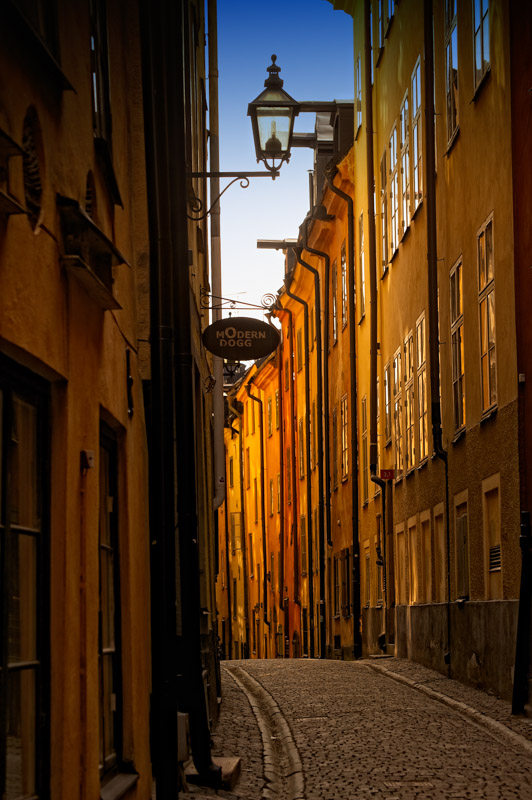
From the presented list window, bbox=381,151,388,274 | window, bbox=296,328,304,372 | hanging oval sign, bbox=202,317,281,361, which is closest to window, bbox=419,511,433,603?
Result: window, bbox=381,151,388,274

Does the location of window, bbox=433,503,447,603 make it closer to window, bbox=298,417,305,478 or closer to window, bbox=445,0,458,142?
window, bbox=445,0,458,142

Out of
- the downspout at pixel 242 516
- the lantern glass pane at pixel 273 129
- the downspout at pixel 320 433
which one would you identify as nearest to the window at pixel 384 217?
the downspout at pixel 320 433

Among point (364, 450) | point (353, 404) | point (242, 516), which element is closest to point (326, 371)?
point (353, 404)

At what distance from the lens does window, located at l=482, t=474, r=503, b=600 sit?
578 inches

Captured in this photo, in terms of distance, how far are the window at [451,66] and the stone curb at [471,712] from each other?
707 cm

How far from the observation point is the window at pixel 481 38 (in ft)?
48.8

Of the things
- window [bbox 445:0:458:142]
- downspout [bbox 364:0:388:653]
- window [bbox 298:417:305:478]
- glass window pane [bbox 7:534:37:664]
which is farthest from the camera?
window [bbox 298:417:305:478]

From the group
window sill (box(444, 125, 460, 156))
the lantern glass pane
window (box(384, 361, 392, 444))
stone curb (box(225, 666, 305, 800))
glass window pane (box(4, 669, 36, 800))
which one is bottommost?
stone curb (box(225, 666, 305, 800))

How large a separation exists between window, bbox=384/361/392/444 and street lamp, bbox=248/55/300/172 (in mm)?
13447

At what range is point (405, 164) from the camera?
864 inches

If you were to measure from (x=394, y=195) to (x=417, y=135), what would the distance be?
113 inches

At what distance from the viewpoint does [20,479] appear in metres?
4.85

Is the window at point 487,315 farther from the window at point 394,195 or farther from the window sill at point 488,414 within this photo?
the window at point 394,195

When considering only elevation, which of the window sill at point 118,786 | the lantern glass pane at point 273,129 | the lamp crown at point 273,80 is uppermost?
the lamp crown at point 273,80
